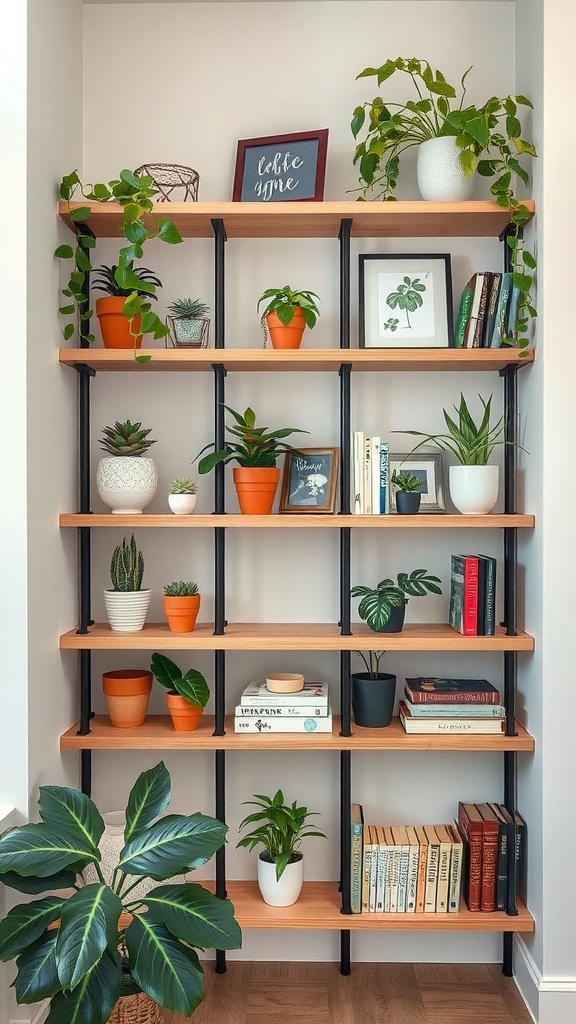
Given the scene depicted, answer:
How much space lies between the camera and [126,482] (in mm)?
2537

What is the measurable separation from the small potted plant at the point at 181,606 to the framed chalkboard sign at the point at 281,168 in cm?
113

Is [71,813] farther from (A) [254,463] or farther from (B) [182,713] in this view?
(A) [254,463]

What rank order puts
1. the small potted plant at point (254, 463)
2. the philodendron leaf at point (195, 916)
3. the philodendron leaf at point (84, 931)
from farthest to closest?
1. the small potted plant at point (254, 463)
2. the philodendron leaf at point (195, 916)
3. the philodendron leaf at point (84, 931)

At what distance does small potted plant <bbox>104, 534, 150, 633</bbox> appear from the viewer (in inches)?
100

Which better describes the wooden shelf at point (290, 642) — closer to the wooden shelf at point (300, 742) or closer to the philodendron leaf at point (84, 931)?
the wooden shelf at point (300, 742)

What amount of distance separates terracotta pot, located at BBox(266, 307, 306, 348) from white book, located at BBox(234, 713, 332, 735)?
1040 mm

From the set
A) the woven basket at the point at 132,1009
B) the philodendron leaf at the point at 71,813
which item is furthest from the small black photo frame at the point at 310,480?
the woven basket at the point at 132,1009

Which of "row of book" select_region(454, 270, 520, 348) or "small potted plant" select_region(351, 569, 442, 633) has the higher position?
"row of book" select_region(454, 270, 520, 348)

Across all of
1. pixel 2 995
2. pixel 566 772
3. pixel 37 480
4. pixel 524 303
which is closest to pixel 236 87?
pixel 524 303

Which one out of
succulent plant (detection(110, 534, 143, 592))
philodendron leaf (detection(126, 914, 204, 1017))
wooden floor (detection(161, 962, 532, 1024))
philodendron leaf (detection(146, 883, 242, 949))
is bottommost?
wooden floor (detection(161, 962, 532, 1024))

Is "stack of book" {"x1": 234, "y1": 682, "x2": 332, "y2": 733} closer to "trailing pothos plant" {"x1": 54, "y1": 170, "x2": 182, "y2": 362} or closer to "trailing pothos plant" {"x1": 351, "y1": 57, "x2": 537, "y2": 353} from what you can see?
"trailing pothos plant" {"x1": 54, "y1": 170, "x2": 182, "y2": 362}

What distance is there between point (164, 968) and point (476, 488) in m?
1.41

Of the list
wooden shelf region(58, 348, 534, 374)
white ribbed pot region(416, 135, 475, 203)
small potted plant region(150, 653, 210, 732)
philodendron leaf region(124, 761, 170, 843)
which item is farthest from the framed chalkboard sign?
philodendron leaf region(124, 761, 170, 843)

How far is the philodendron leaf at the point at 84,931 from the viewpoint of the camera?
1768 millimetres
